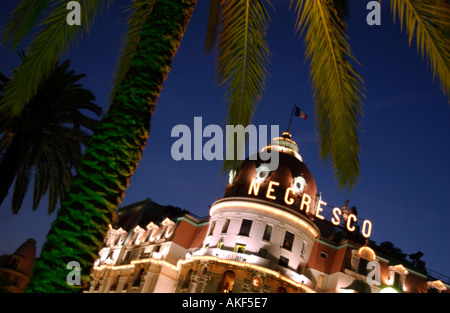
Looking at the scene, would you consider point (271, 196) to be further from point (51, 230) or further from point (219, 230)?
point (51, 230)

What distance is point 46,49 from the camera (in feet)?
25.3

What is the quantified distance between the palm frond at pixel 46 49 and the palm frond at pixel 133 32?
3.56 ft

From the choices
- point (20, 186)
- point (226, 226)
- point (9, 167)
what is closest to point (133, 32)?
point (9, 167)

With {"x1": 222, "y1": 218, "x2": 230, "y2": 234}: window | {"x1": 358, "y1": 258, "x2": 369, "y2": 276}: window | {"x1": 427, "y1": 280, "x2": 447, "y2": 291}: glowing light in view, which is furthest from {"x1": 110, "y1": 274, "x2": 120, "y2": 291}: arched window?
{"x1": 427, "y1": 280, "x2": 447, "y2": 291}: glowing light

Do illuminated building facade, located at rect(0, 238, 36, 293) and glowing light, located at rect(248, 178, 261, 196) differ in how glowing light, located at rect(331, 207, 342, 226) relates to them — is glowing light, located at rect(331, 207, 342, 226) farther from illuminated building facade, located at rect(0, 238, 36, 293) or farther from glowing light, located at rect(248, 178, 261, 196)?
illuminated building facade, located at rect(0, 238, 36, 293)

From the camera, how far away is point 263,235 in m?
37.3

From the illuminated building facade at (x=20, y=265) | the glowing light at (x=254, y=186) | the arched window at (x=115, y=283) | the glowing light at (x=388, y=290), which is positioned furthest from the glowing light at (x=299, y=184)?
the illuminated building facade at (x=20, y=265)

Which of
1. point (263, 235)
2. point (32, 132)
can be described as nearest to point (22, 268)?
point (263, 235)

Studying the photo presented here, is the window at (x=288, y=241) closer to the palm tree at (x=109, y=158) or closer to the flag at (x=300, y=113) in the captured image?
the flag at (x=300, y=113)

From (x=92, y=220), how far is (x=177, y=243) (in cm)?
4041

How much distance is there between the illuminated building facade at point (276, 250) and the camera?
1410 inches

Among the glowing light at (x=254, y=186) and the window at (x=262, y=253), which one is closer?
the window at (x=262, y=253)

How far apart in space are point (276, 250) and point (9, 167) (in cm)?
2707

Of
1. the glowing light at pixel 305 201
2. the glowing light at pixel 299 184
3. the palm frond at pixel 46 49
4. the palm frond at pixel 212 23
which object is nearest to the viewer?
the palm frond at pixel 46 49
